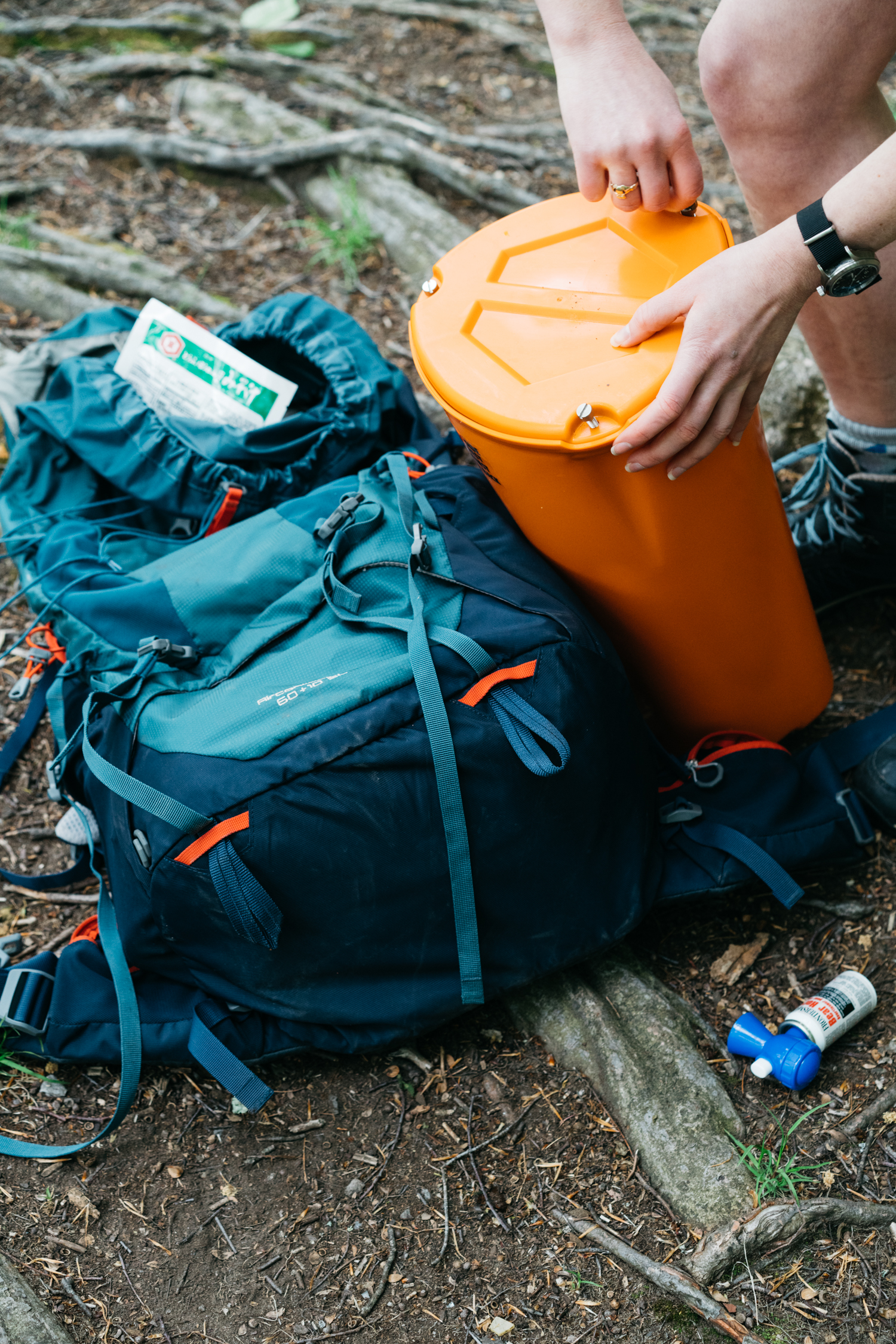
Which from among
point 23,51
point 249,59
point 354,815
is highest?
point 23,51

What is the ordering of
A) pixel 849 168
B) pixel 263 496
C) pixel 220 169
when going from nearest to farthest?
pixel 849 168, pixel 263 496, pixel 220 169

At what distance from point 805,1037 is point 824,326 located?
1.38 m

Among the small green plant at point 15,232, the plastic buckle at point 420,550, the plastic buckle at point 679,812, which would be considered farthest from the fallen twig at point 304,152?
the plastic buckle at point 679,812

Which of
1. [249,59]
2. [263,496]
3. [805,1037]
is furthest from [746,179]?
[249,59]

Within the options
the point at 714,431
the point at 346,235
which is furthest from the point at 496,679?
the point at 346,235

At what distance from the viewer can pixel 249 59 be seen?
173 inches

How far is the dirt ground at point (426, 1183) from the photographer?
1.46 metres

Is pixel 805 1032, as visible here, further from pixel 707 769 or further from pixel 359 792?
pixel 359 792

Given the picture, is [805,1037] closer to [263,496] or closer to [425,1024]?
[425,1024]

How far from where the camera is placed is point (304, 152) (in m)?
3.81

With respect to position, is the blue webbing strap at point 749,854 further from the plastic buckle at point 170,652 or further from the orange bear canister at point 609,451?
the plastic buckle at point 170,652

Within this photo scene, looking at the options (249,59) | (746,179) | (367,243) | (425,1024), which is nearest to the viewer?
(425,1024)

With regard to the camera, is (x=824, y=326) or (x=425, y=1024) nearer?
(x=425, y=1024)

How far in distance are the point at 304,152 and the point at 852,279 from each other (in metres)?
3.02
